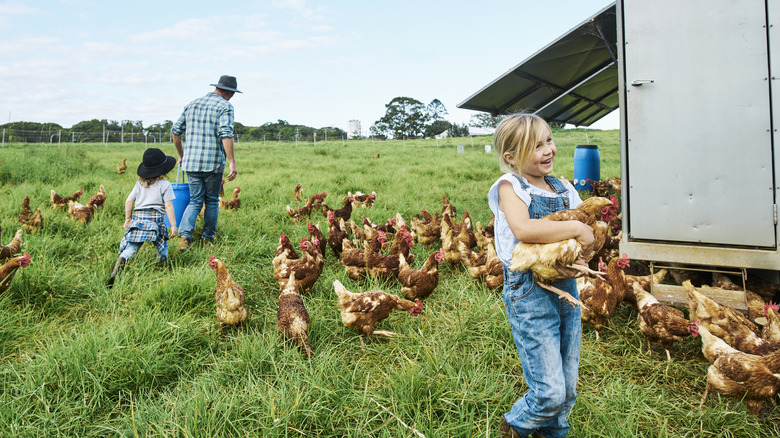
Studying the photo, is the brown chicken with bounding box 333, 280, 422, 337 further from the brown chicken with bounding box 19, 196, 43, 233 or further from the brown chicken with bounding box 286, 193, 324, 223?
the brown chicken with bounding box 19, 196, 43, 233

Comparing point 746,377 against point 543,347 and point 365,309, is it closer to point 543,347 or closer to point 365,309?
point 543,347

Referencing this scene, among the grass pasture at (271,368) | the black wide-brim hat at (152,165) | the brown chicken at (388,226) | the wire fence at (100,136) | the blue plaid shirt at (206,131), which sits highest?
the wire fence at (100,136)

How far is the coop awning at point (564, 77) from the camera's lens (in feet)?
14.9

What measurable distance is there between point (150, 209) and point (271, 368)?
8.08 ft

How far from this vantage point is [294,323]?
264 cm

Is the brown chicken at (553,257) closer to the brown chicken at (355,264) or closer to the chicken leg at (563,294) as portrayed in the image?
the chicken leg at (563,294)

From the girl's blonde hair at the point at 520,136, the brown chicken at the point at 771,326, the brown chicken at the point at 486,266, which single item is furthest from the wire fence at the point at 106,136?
the brown chicken at the point at 771,326

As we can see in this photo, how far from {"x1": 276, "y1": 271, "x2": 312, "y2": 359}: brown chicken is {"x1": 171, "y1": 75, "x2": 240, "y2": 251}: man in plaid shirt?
2252 mm

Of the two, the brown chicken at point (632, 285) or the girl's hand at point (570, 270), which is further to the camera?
the brown chicken at point (632, 285)

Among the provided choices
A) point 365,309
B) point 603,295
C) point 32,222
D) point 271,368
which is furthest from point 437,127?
point 271,368

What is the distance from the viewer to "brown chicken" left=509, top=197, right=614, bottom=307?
4.84ft

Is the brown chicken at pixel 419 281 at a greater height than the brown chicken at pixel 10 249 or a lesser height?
lesser

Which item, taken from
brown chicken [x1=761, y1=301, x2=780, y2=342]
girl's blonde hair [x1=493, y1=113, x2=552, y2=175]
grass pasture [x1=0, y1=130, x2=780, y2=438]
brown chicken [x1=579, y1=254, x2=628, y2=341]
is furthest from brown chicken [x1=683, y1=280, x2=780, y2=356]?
girl's blonde hair [x1=493, y1=113, x2=552, y2=175]

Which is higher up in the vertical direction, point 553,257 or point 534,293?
point 553,257
